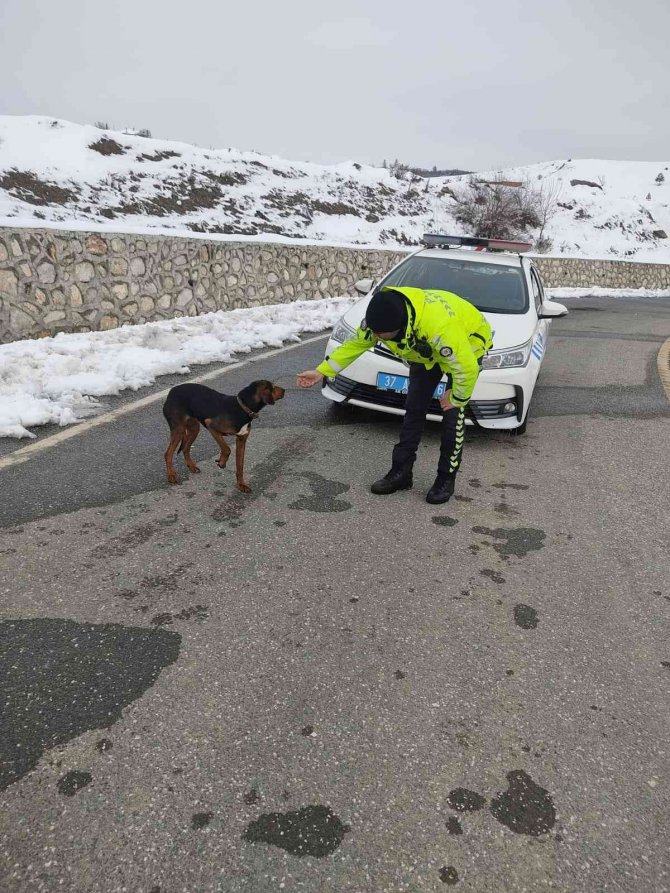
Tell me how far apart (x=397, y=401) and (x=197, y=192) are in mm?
22771

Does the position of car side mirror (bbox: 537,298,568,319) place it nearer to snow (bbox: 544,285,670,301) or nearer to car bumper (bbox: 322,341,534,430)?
car bumper (bbox: 322,341,534,430)

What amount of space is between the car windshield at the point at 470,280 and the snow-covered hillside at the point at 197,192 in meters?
4.88

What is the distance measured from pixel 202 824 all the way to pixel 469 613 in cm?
155

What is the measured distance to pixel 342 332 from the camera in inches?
219

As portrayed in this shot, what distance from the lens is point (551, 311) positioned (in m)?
6.26

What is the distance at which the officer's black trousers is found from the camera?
13.6 ft

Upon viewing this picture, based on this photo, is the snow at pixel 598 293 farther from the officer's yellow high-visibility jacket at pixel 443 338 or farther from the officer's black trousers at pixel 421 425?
the officer's yellow high-visibility jacket at pixel 443 338

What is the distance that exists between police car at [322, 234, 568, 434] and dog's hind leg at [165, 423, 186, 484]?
1.77 m

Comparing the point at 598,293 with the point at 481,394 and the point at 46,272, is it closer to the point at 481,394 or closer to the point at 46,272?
the point at 46,272

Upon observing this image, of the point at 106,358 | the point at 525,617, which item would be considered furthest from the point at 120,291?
the point at 525,617

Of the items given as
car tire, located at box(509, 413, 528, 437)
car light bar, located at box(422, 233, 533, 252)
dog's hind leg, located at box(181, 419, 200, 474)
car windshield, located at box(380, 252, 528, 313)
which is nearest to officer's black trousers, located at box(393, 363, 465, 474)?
dog's hind leg, located at box(181, 419, 200, 474)

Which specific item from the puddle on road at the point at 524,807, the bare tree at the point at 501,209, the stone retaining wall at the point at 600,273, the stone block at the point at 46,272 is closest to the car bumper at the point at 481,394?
the puddle on road at the point at 524,807

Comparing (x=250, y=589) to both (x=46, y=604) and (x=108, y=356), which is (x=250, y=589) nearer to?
(x=46, y=604)

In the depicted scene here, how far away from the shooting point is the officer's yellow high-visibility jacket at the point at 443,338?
3.63 m
